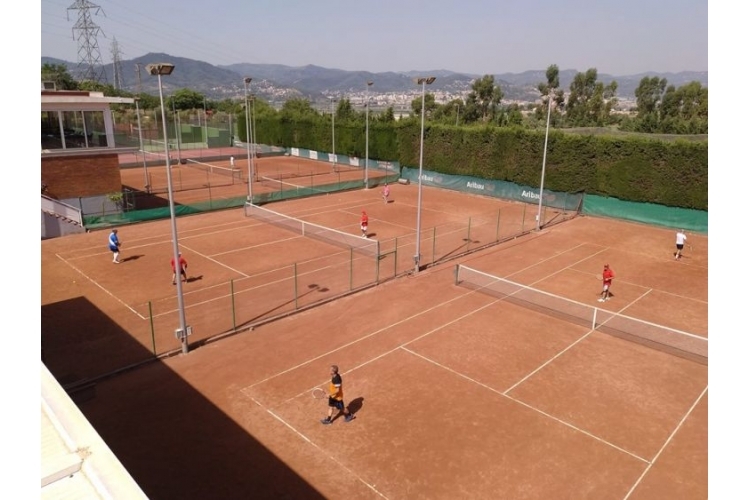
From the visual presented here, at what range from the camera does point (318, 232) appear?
94.3 ft

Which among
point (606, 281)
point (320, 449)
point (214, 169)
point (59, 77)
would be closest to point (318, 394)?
point (320, 449)

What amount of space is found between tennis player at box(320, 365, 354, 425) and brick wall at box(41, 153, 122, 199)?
26.1 meters

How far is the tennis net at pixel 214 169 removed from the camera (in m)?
50.3

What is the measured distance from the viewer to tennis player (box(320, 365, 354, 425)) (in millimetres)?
11852

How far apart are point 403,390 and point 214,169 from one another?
4580 centimetres

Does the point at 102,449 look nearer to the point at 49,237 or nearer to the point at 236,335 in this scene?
the point at 236,335

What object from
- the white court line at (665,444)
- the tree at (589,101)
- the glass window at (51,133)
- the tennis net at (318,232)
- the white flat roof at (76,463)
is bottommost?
the white court line at (665,444)

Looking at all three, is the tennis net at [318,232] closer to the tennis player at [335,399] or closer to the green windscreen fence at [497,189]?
the tennis player at [335,399]

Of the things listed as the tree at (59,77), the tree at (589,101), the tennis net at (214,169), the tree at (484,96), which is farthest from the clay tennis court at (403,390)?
the tree at (59,77)

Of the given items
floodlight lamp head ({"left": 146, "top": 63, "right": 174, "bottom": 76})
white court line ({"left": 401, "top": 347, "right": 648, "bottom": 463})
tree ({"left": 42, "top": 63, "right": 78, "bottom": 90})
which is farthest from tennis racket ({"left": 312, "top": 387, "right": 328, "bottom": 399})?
tree ({"left": 42, "top": 63, "right": 78, "bottom": 90})

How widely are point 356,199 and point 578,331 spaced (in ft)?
82.3

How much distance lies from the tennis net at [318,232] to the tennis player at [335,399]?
34.7 ft

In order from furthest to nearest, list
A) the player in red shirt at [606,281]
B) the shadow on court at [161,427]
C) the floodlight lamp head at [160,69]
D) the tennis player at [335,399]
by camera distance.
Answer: the player in red shirt at [606,281] → the floodlight lamp head at [160,69] → the tennis player at [335,399] → the shadow on court at [161,427]

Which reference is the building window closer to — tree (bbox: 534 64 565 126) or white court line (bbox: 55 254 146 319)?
white court line (bbox: 55 254 146 319)
